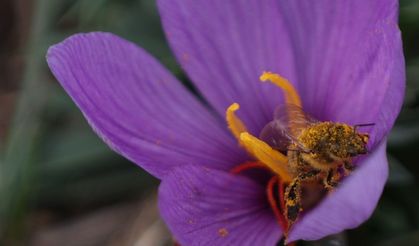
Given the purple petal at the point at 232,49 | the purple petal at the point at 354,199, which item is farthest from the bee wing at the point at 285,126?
the purple petal at the point at 354,199

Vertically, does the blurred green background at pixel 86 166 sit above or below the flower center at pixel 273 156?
below

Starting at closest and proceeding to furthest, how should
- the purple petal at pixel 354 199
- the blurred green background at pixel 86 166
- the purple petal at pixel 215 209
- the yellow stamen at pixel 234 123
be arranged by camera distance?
the purple petal at pixel 354 199 < the purple petal at pixel 215 209 < the yellow stamen at pixel 234 123 < the blurred green background at pixel 86 166

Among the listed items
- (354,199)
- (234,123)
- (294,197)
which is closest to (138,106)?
(234,123)

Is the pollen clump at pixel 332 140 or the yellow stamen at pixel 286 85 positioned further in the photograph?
the yellow stamen at pixel 286 85

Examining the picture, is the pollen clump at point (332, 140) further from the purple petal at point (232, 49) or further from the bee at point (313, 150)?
the purple petal at point (232, 49)

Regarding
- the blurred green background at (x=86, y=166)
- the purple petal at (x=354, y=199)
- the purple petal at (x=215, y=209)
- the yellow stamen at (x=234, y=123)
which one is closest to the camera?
the purple petal at (x=354, y=199)

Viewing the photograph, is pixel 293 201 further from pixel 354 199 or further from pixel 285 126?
pixel 354 199
